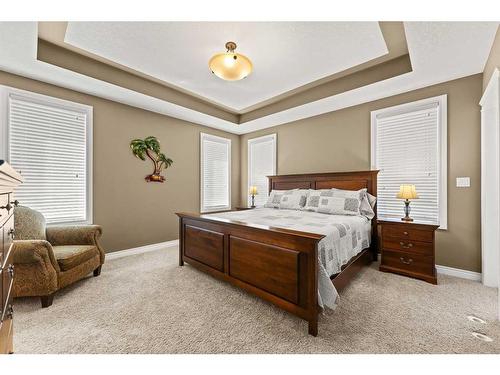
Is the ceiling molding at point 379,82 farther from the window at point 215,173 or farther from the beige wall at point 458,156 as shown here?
the window at point 215,173

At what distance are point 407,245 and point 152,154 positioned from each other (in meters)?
4.14

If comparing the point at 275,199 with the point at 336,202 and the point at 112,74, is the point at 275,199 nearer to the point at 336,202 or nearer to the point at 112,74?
the point at 336,202

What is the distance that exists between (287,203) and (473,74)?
2.88 metres

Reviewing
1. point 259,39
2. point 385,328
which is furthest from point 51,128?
point 385,328

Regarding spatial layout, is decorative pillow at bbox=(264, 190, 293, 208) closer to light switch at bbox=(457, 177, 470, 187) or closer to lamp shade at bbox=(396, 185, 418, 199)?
lamp shade at bbox=(396, 185, 418, 199)

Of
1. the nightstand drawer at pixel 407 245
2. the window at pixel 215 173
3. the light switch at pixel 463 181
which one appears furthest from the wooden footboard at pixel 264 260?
the light switch at pixel 463 181

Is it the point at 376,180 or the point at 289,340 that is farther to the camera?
the point at 376,180

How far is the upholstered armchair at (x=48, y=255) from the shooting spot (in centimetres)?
195

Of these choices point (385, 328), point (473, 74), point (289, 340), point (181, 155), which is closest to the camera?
point (289, 340)

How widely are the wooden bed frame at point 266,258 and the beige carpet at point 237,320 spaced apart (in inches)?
6.7

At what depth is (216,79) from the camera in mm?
3266
